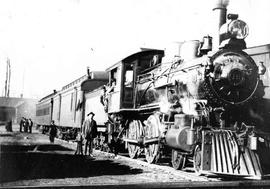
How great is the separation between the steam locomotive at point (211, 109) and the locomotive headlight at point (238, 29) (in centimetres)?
2

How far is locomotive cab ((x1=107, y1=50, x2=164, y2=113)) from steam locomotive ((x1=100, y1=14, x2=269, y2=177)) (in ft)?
4.31

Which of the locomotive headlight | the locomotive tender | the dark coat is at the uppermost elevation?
the locomotive headlight

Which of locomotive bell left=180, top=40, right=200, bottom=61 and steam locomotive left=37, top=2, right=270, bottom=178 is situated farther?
locomotive bell left=180, top=40, right=200, bottom=61

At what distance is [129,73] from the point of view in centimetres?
1236

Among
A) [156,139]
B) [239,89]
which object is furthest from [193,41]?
[156,139]

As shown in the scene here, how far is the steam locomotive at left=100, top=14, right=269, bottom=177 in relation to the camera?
7.40 m

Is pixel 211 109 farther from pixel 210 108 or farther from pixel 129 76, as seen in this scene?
pixel 129 76

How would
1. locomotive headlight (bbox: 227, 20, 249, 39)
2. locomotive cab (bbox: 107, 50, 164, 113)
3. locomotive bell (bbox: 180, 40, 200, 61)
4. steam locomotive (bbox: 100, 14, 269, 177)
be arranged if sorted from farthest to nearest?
locomotive cab (bbox: 107, 50, 164, 113), locomotive bell (bbox: 180, 40, 200, 61), locomotive headlight (bbox: 227, 20, 249, 39), steam locomotive (bbox: 100, 14, 269, 177)

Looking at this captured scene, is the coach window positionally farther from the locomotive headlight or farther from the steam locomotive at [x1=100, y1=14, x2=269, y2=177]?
the locomotive headlight

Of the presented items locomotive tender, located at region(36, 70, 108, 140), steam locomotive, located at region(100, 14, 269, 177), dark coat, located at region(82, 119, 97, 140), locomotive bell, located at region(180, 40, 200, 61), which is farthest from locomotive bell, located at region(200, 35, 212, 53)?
locomotive tender, located at region(36, 70, 108, 140)

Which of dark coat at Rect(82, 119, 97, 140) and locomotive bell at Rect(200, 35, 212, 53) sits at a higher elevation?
locomotive bell at Rect(200, 35, 212, 53)

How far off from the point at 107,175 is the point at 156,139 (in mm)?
2259

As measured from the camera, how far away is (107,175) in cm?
780

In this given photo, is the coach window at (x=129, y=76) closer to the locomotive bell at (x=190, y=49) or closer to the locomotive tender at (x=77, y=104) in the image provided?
the locomotive tender at (x=77, y=104)
